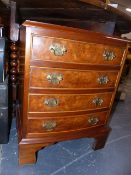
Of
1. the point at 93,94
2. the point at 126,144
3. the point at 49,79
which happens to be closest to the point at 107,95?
the point at 93,94

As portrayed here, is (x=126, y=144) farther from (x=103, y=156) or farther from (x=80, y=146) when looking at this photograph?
(x=80, y=146)

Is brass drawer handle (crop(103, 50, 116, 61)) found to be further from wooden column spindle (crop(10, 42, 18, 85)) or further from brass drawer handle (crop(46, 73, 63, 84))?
wooden column spindle (crop(10, 42, 18, 85))

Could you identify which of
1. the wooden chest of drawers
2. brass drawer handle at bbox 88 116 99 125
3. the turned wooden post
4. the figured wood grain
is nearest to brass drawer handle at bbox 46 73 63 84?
the wooden chest of drawers

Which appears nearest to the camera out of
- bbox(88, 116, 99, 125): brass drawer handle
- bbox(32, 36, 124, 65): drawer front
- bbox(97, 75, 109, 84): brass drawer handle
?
bbox(32, 36, 124, 65): drawer front

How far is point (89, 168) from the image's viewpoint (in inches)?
50.3

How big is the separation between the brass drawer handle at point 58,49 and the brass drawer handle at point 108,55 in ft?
0.96

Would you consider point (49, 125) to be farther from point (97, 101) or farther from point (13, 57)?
point (13, 57)

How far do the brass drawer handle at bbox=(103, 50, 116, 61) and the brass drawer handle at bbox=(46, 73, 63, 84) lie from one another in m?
0.33

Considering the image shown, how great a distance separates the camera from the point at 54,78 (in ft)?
3.41

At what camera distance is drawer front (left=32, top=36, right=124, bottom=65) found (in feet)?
3.09

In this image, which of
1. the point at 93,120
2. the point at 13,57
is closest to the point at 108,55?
the point at 93,120

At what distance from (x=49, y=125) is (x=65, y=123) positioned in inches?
4.6

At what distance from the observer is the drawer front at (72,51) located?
94cm

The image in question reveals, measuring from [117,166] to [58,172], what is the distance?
1.51 feet
